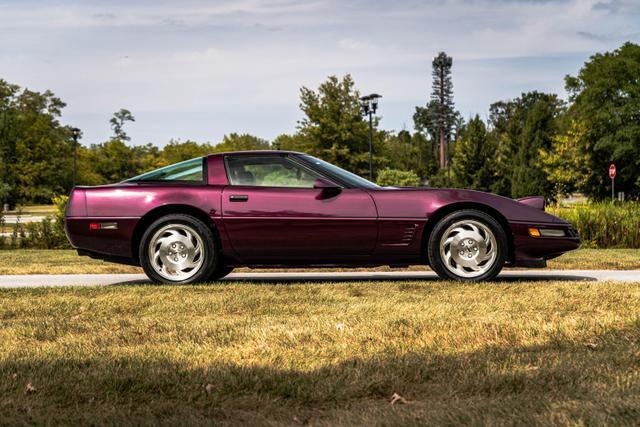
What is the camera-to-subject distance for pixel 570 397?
3.52 m

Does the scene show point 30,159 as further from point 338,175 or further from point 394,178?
point 338,175

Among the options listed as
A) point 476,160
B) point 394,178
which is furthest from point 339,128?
point 476,160

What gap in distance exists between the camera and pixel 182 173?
823 cm

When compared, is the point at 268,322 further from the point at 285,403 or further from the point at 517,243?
the point at 517,243

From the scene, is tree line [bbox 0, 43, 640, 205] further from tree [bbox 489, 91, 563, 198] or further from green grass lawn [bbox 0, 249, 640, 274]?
green grass lawn [bbox 0, 249, 640, 274]

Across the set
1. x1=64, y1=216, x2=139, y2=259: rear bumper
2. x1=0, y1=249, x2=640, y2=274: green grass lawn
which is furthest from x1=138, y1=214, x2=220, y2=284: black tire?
x1=0, y1=249, x2=640, y2=274: green grass lawn

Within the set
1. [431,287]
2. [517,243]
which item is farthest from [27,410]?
[517,243]

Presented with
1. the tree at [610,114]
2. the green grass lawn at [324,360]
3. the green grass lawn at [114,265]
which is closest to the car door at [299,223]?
the green grass lawn at [324,360]

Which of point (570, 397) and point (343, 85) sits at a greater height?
point (343, 85)

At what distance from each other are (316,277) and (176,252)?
6.13ft

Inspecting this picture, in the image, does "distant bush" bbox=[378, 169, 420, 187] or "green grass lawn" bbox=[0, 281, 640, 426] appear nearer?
"green grass lawn" bbox=[0, 281, 640, 426]

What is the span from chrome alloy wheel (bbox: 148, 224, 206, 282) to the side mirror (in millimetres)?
1276

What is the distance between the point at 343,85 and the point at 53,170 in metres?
24.9

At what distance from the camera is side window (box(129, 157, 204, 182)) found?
8195mm
